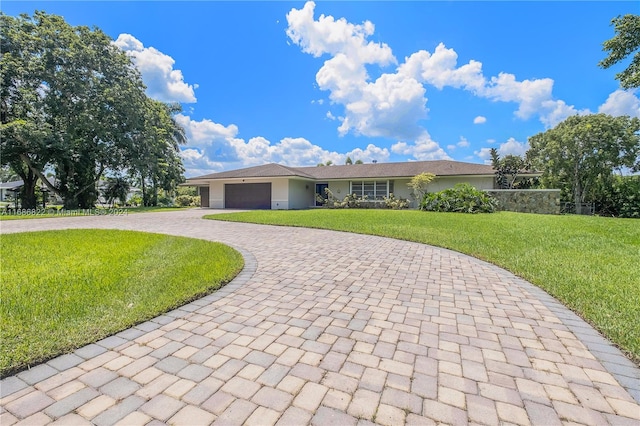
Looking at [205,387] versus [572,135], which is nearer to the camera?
[205,387]

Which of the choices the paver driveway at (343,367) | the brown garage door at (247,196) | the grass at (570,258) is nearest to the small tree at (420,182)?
the grass at (570,258)

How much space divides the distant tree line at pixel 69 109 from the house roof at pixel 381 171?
22.3 ft

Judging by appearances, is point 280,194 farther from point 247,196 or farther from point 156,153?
point 156,153

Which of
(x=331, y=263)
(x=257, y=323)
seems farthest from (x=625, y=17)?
(x=257, y=323)

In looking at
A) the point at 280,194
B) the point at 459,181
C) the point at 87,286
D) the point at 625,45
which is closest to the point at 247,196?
the point at 280,194

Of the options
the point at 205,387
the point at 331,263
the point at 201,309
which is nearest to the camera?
the point at 205,387

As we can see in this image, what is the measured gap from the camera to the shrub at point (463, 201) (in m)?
15.4

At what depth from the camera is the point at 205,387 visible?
198 centimetres

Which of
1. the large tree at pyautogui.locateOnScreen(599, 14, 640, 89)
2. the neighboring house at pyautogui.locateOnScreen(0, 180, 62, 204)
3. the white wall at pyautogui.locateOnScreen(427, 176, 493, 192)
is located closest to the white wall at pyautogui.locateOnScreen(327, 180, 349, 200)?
the white wall at pyautogui.locateOnScreen(427, 176, 493, 192)

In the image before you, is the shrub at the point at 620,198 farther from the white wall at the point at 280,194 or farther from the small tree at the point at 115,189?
the small tree at the point at 115,189

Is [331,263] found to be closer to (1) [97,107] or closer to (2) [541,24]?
(2) [541,24]

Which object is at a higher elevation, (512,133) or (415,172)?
(512,133)

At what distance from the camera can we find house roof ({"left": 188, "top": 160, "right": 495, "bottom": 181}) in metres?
20.5

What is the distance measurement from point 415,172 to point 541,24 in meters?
12.2
